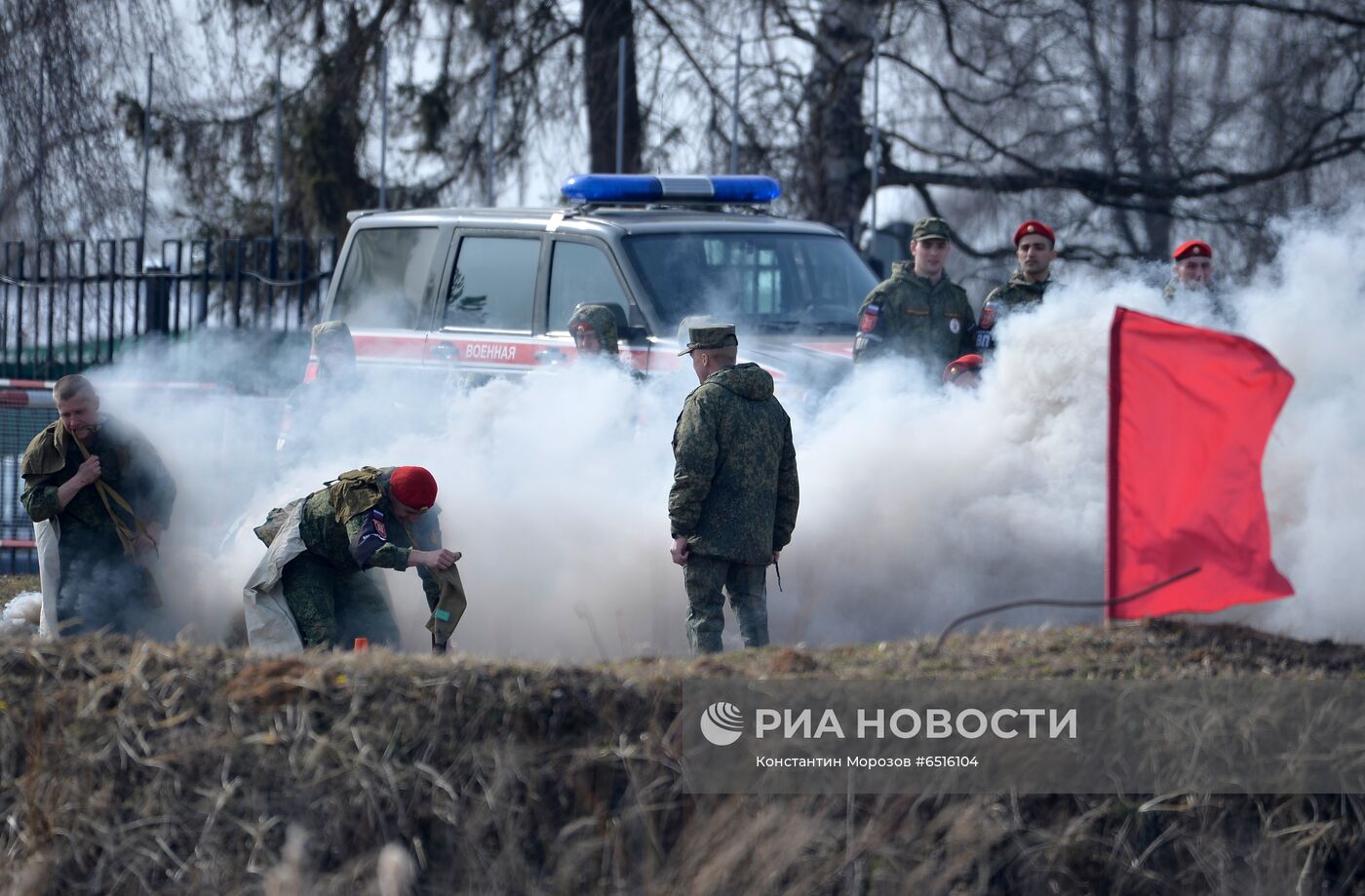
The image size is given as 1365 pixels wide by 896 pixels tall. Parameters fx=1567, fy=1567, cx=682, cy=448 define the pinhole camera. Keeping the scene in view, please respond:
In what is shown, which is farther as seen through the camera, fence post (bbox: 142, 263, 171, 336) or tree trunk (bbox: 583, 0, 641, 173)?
tree trunk (bbox: 583, 0, 641, 173)

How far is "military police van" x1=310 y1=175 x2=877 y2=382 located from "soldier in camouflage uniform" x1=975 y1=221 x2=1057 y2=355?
0.75 meters

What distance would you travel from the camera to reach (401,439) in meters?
8.92

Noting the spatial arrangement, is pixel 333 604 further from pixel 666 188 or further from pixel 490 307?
pixel 666 188

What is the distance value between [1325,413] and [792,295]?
3320 mm

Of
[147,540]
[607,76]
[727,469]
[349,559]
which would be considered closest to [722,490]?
[727,469]

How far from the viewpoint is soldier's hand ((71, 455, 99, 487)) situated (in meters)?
7.64

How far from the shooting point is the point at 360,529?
654cm

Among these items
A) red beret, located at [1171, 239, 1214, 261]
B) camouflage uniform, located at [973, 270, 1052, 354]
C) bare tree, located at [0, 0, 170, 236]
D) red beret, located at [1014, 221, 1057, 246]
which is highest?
bare tree, located at [0, 0, 170, 236]

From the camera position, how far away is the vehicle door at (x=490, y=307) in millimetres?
9266

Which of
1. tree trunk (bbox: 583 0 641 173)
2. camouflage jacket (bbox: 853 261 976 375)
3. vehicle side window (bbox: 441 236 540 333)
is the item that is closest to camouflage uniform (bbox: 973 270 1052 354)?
camouflage jacket (bbox: 853 261 976 375)

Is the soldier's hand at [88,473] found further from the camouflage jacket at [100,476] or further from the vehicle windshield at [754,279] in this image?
the vehicle windshield at [754,279]

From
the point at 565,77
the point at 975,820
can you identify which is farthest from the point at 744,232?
the point at 565,77

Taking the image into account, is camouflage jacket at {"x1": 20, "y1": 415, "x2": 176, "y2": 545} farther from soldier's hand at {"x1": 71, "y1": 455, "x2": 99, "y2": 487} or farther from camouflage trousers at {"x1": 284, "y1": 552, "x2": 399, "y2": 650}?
camouflage trousers at {"x1": 284, "y1": 552, "x2": 399, "y2": 650}

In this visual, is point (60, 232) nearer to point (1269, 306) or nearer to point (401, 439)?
point (401, 439)
